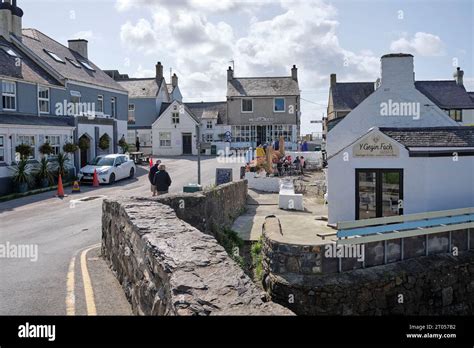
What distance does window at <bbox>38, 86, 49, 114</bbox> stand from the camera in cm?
2762

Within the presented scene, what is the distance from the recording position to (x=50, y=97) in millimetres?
28391

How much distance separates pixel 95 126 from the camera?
32.8 m

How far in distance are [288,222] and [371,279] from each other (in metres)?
4.55

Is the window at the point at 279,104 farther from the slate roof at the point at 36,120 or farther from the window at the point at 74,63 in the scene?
the slate roof at the point at 36,120

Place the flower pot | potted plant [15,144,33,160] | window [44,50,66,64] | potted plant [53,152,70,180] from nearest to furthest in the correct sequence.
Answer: the flower pot, potted plant [15,144,33,160], potted plant [53,152,70,180], window [44,50,66,64]

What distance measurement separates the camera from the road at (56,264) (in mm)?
7059

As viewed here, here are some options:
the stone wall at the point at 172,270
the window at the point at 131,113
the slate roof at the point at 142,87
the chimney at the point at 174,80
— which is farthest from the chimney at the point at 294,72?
the stone wall at the point at 172,270

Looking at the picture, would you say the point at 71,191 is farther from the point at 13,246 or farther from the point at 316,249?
the point at 316,249

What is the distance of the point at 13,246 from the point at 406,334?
993cm

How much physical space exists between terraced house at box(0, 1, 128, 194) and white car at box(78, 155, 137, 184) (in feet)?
8.51

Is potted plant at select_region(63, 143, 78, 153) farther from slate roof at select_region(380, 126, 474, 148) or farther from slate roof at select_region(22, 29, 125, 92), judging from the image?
slate roof at select_region(380, 126, 474, 148)

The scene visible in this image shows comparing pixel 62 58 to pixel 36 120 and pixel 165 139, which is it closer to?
pixel 36 120

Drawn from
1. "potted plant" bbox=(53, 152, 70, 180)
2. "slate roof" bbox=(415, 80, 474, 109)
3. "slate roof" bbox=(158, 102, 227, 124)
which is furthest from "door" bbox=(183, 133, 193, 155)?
"slate roof" bbox=(415, 80, 474, 109)

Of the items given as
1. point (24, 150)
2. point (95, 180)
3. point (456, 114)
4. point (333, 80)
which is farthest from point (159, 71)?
point (24, 150)
